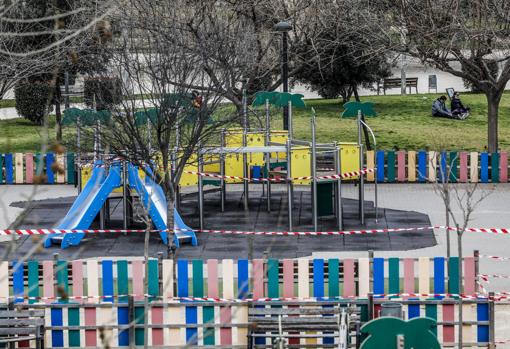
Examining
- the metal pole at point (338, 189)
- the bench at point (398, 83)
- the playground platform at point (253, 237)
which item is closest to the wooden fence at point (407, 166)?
the playground platform at point (253, 237)

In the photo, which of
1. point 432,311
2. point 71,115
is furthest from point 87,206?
point 432,311

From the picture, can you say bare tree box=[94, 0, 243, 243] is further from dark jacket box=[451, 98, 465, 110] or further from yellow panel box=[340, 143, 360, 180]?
dark jacket box=[451, 98, 465, 110]

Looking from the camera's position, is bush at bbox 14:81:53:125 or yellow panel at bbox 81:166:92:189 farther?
bush at bbox 14:81:53:125

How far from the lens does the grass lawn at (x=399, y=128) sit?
101 ft

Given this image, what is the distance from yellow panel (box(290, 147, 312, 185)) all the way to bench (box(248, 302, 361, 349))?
26.6ft

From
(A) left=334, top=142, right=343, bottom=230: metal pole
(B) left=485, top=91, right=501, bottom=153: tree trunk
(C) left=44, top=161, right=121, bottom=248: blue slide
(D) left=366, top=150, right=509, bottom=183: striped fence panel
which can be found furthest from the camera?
(B) left=485, top=91, right=501, bottom=153: tree trunk

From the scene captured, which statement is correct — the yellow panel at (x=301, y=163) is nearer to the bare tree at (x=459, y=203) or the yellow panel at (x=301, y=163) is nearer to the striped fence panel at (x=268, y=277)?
the bare tree at (x=459, y=203)

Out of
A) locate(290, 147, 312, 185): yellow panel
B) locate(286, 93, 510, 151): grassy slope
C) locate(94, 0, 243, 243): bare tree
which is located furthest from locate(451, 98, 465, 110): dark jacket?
locate(290, 147, 312, 185): yellow panel

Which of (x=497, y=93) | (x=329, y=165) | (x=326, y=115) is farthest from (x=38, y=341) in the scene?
(x=326, y=115)

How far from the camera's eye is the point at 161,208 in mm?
20203

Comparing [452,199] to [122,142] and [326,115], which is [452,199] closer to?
[122,142]

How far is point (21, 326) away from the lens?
12.7 m

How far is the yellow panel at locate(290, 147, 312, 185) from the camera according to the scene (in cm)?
2086

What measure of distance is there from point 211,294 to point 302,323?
177 centimetres
